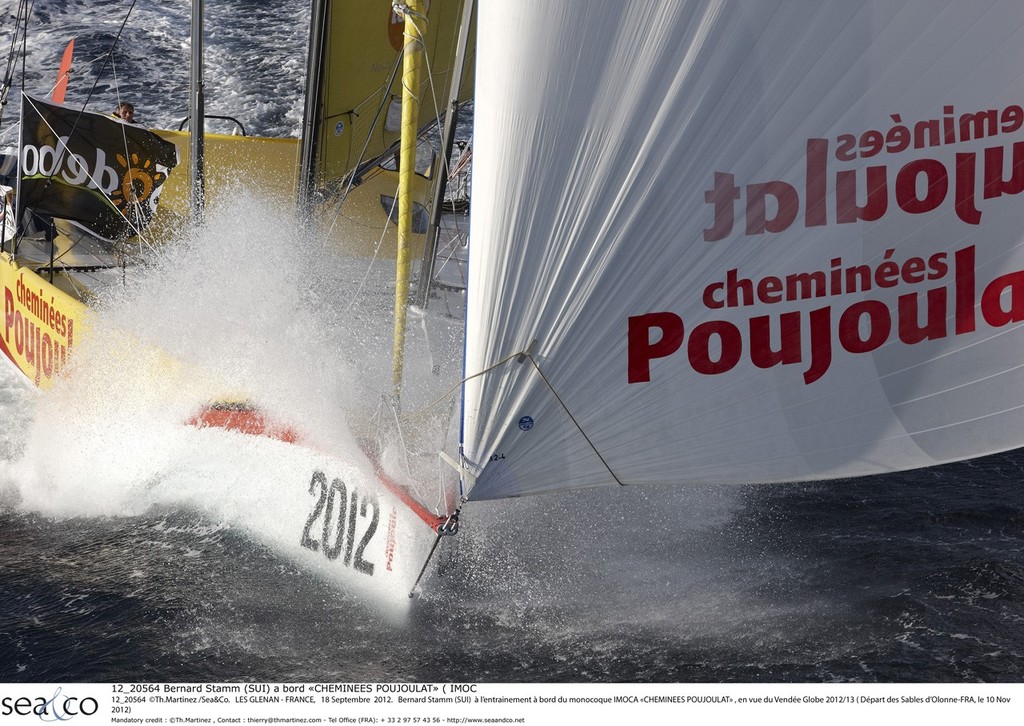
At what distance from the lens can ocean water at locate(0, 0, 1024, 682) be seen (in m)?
5.46

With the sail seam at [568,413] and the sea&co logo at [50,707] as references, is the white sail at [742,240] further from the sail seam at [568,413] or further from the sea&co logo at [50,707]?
the sea&co logo at [50,707]

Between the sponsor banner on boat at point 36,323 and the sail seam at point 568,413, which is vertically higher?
the sail seam at point 568,413

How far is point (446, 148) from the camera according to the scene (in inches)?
229

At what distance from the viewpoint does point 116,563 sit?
21.6 ft

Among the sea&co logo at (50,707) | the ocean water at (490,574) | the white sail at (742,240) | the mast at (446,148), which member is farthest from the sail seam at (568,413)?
the sea&co logo at (50,707)

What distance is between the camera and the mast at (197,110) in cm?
786

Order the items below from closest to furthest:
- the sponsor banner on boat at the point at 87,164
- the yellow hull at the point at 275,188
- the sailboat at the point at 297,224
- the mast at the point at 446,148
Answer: the mast at the point at 446,148 → the sailboat at the point at 297,224 → the sponsor banner on boat at the point at 87,164 → the yellow hull at the point at 275,188

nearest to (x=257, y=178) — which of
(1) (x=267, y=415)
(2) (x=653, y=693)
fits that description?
(1) (x=267, y=415)

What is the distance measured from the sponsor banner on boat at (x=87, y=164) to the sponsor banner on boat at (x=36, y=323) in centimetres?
78

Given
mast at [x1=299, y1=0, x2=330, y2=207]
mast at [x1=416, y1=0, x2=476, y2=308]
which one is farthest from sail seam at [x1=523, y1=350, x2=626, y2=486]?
mast at [x1=299, y1=0, x2=330, y2=207]

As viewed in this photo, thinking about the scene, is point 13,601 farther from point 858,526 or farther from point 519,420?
point 858,526

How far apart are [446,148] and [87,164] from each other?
155 inches

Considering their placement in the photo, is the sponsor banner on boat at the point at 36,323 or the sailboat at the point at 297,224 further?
the sponsor banner on boat at the point at 36,323

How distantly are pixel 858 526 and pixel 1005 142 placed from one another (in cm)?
342
